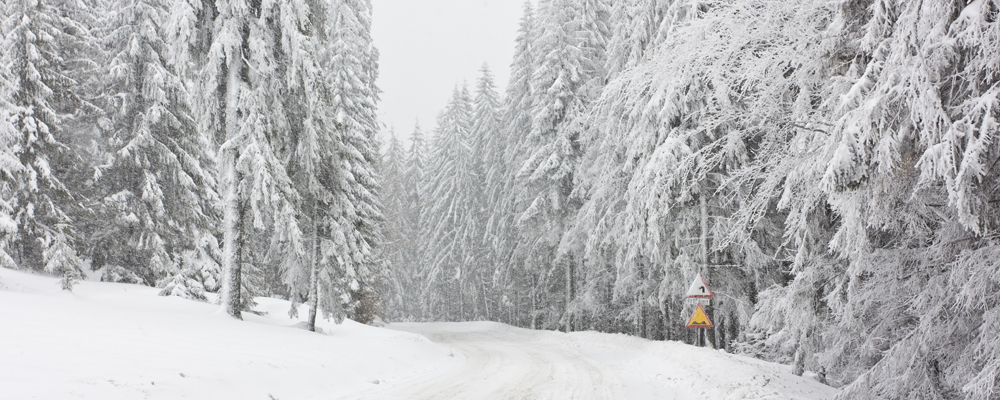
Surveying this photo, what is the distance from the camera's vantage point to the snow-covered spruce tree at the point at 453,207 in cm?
3556

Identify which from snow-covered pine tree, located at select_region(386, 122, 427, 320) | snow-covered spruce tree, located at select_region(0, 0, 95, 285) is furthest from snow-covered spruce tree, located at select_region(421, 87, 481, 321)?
snow-covered spruce tree, located at select_region(0, 0, 95, 285)

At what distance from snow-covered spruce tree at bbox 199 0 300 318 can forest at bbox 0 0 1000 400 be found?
7 cm

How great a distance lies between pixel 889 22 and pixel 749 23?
5.29 ft

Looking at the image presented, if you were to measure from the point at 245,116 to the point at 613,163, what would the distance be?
34.6 feet

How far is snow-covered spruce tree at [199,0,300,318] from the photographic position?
1171 centimetres

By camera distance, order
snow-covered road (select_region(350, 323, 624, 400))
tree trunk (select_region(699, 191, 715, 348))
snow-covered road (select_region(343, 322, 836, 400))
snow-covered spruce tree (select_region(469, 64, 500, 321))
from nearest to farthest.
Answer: snow-covered road (select_region(343, 322, 836, 400))
snow-covered road (select_region(350, 323, 624, 400))
tree trunk (select_region(699, 191, 715, 348))
snow-covered spruce tree (select_region(469, 64, 500, 321))

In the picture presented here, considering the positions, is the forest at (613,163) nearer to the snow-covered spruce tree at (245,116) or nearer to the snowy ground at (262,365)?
the snow-covered spruce tree at (245,116)

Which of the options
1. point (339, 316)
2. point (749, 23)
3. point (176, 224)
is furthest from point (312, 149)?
point (749, 23)

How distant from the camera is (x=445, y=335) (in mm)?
27031

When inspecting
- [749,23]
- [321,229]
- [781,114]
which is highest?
[749,23]

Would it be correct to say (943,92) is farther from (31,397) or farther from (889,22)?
(31,397)

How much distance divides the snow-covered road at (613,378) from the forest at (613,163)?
936 millimetres

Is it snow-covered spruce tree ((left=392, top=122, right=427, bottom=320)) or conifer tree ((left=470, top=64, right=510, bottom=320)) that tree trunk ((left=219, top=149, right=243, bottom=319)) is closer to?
conifer tree ((left=470, top=64, right=510, bottom=320))

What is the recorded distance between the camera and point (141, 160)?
1712 cm
